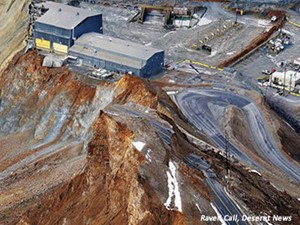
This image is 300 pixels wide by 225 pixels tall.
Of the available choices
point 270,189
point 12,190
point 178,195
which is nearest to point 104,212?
point 178,195

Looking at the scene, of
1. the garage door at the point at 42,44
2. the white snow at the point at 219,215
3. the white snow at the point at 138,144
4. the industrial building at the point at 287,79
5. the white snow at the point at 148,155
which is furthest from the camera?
the garage door at the point at 42,44

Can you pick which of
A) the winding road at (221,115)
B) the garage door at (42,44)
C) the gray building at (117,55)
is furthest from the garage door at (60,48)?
the winding road at (221,115)

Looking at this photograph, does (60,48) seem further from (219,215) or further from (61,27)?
(219,215)

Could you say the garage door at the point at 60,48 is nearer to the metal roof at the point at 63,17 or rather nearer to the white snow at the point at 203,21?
the metal roof at the point at 63,17

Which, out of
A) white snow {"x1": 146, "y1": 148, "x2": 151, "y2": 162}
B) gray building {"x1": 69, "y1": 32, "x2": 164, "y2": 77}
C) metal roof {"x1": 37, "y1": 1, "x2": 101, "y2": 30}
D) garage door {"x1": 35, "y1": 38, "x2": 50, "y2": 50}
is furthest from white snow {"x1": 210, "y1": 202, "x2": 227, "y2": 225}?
garage door {"x1": 35, "y1": 38, "x2": 50, "y2": 50}

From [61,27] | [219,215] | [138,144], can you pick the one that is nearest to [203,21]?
[61,27]

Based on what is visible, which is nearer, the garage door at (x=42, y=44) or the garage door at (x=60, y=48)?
the garage door at (x=60, y=48)

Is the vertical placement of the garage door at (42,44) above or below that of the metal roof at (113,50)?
below
